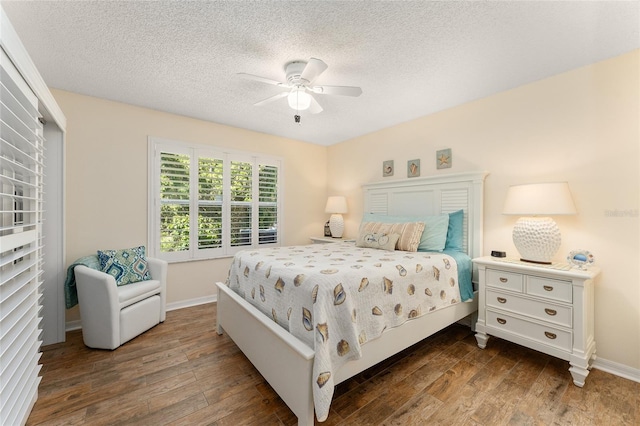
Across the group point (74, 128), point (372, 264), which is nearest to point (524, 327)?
point (372, 264)

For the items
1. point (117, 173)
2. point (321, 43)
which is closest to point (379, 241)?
point (321, 43)

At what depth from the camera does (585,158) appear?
224 centimetres

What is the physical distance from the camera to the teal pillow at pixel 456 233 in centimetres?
293

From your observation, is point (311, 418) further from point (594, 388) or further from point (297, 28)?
point (297, 28)

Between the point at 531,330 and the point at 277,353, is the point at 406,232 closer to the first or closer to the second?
the point at 531,330

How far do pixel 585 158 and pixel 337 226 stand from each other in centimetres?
299

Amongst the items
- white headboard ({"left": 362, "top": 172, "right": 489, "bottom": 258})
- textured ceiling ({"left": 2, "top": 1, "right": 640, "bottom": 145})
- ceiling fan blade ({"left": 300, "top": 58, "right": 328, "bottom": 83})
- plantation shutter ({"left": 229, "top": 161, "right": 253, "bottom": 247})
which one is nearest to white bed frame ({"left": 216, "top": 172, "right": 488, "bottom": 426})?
white headboard ({"left": 362, "top": 172, "right": 489, "bottom": 258})

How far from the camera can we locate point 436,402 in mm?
1724

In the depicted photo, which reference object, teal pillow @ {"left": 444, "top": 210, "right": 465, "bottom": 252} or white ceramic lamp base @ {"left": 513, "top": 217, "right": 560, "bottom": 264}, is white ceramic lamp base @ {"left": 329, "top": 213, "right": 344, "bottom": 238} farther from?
white ceramic lamp base @ {"left": 513, "top": 217, "right": 560, "bottom": 264}

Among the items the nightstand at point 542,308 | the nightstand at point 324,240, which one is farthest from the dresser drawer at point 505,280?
the nightstand at point 324,240

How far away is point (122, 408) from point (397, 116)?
3789mm

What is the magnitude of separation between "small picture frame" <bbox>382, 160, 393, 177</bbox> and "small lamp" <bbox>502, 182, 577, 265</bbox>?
1696 mm

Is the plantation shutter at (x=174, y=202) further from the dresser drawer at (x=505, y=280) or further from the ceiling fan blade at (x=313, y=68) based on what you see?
the dresser drawer at (x=505, y=280)

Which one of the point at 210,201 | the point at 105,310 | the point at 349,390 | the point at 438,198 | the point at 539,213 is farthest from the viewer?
the point at 210,201
